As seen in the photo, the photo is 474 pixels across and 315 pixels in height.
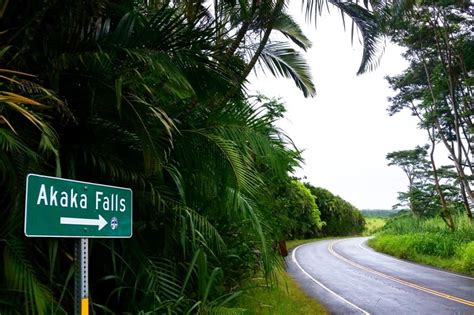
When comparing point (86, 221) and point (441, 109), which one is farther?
point (441, 109)

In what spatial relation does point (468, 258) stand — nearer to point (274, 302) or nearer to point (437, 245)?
point (437, 245)

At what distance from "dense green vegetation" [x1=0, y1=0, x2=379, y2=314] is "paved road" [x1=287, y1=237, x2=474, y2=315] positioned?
5489 mm

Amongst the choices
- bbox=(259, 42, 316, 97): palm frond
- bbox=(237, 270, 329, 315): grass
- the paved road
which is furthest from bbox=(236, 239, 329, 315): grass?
bbox=(259, 42, 316, 97): palm frond

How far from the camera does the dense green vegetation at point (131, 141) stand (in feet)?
10.6

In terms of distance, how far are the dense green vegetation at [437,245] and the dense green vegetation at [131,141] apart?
13827mm

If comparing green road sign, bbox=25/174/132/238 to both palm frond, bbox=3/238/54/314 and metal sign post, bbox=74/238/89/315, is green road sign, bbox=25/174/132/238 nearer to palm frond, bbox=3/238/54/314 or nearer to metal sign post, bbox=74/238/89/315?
metal sign post, bbox=74/238/89/315

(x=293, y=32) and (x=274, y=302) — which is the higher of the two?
(x=293, y=32)

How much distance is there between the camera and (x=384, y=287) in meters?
11.8

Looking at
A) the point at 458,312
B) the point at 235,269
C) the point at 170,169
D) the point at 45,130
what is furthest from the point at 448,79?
the point at 45,130

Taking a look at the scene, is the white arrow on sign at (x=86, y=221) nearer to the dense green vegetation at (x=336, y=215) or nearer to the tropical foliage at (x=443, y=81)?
the tropical foliage at (x=443, y=81)

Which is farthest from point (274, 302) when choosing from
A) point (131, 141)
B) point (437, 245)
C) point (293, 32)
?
point (437, 245)

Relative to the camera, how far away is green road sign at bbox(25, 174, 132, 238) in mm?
2109

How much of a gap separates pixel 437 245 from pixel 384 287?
8.75 m

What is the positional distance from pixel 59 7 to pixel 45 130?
1.08m
